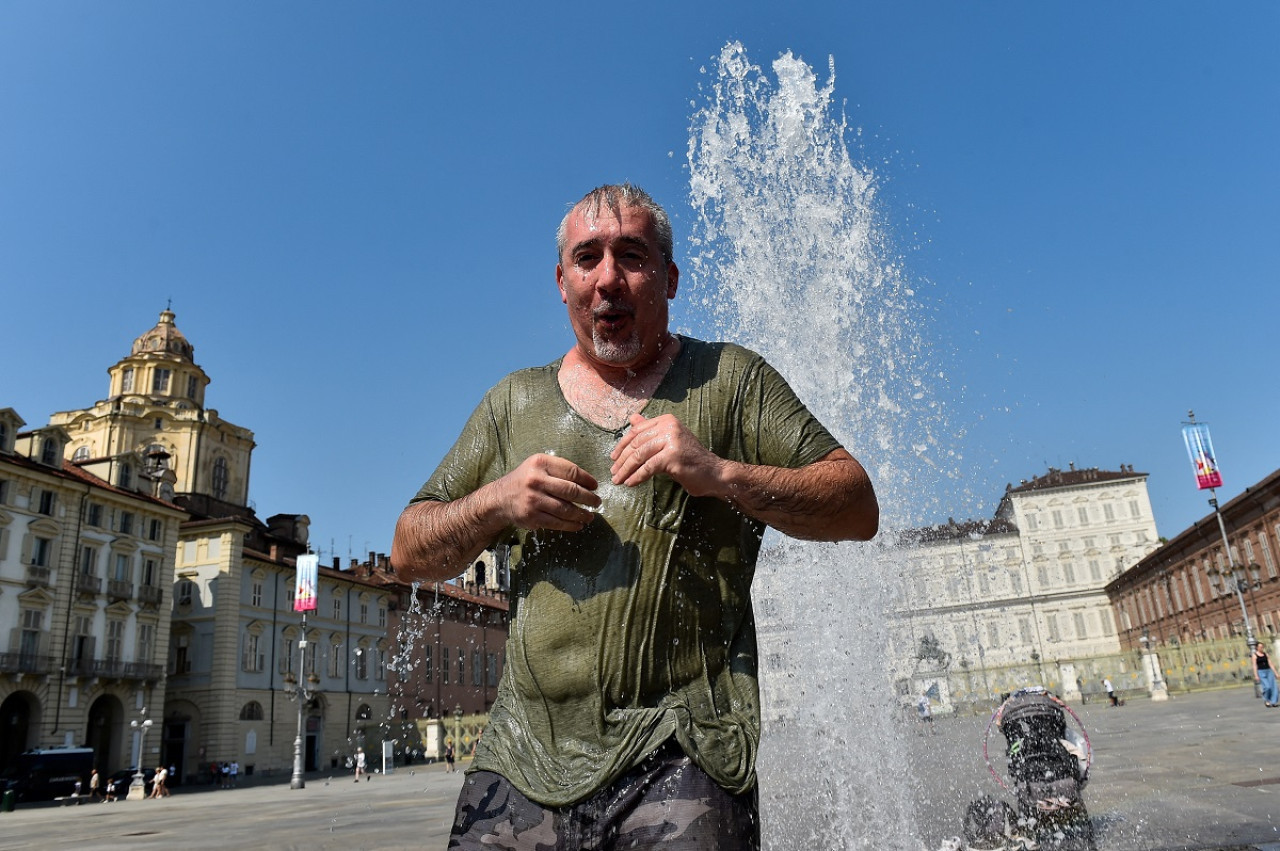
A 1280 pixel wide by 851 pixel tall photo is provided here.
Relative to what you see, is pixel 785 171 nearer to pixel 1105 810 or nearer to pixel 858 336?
pixel 858 336

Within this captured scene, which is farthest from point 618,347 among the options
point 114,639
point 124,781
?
point 114,639

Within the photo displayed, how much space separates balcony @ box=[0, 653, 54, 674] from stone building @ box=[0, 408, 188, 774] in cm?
4

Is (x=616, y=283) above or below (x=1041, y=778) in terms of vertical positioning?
above

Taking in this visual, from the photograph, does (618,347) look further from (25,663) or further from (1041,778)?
(25,663)

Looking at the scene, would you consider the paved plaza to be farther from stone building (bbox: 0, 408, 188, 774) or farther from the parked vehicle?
stone building (bbox: 0, 408, 188, 774)

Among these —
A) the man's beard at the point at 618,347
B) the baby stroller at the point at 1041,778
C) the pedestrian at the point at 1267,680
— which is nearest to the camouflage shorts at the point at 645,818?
the man's beard at the point at 618,347

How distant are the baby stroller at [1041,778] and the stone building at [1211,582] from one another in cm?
3273

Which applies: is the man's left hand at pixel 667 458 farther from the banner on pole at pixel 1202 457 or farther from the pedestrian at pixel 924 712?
the banner on pole at pixel 1202 457

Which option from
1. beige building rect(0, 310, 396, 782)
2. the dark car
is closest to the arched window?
beige building rect(0, 310, 396, 782)

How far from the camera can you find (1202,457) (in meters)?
38.5

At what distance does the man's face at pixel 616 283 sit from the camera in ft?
5.99

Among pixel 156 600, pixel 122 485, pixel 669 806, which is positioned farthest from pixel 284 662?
pixel 669 806

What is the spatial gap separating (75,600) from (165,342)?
2832 centimetres

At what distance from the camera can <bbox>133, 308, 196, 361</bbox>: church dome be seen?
61.7 metres
